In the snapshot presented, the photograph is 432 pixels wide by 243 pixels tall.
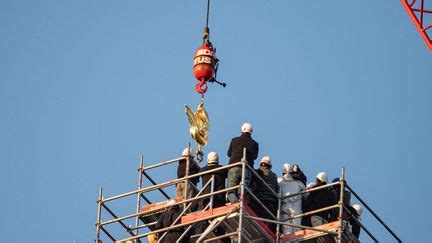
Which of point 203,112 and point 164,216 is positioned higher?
point 203,112

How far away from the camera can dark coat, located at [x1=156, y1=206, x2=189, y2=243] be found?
40594 mm

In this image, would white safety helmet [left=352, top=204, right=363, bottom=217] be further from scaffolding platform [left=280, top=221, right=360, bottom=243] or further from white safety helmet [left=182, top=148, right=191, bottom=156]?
white safety helmet [left=182, top=148, right=191, bottom=156]

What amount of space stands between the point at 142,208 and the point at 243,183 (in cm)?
484

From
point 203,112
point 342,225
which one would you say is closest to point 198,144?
point 203,112

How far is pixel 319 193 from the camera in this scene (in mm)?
41750

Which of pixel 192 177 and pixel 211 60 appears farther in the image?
pixel 211 60

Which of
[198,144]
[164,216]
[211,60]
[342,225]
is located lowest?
[342,225]

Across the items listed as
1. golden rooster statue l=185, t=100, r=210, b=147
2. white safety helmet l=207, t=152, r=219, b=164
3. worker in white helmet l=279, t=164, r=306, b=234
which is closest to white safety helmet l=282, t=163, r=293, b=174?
worker in white helmet l=279, t=164, r=306, b=234

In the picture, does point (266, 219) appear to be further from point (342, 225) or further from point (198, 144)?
point (198, 144)

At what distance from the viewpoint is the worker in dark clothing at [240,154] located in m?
40.4

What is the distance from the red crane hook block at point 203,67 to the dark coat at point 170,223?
284 inches

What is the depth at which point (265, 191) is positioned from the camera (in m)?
41.3

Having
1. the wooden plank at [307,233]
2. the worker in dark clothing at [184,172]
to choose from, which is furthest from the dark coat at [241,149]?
the wooden plank at [307,233]

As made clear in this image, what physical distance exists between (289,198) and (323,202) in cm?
99
